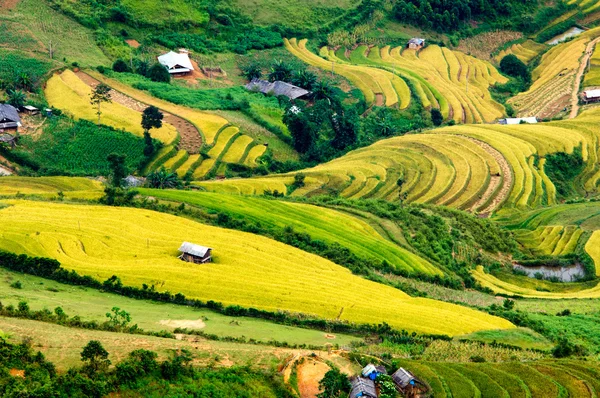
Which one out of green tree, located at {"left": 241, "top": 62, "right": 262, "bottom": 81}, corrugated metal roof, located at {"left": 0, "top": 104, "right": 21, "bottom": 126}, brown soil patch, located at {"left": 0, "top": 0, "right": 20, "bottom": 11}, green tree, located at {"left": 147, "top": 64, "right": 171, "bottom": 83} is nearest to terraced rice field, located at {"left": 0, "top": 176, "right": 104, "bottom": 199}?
corrugated metal roof, located at {"left": 0, "top": 104, "right": 21, "bottom": 126}

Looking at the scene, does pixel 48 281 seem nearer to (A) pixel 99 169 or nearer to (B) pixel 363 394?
(B) pixel 363 394

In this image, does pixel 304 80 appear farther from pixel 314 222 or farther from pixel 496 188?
pixel 314 222

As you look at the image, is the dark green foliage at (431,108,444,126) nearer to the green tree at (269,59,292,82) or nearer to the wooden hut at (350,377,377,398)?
the green tree at (269,59,292,82)

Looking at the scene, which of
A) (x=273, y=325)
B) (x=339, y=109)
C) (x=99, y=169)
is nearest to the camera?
(x=273, y=325)

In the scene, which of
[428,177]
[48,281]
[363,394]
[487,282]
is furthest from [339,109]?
[363,394]

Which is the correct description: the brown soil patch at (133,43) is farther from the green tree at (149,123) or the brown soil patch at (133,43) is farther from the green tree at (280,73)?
the green tree at (149,123)

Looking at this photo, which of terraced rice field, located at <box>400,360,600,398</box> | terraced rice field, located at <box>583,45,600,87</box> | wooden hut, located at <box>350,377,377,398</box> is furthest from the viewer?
terraced rice field, located at <box>583,45,600,87</box>

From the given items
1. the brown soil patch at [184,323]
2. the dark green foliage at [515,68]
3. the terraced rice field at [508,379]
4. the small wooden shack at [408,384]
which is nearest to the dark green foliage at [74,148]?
the brown soil patch at [184,323]
